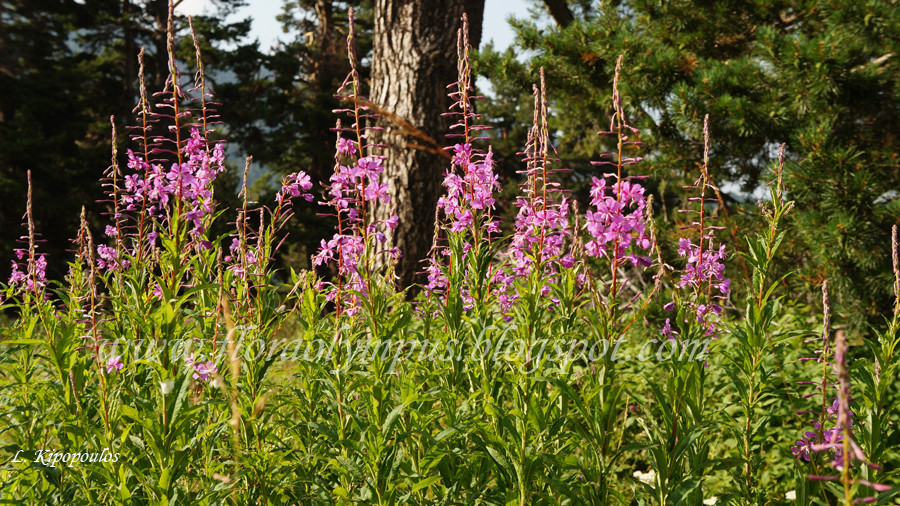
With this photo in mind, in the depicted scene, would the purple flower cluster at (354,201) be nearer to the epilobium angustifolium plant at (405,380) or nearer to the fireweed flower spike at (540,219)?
the epilobium angustifolium plant at (405,380)

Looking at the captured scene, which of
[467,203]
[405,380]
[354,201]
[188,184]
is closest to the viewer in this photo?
[405,380]

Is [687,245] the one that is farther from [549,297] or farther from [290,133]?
[290,133]

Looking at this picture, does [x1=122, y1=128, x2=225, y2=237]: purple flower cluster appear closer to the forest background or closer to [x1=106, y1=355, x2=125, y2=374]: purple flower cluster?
[x1=106, y1=355, x2=125, y2=374]: purple flower cluster

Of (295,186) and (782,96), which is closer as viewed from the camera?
(295,186)

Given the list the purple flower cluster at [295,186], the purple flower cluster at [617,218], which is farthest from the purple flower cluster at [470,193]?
the purple flower cluster at [295,186]

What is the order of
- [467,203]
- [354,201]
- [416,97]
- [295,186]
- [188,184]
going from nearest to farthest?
[354,201]
[188,184]
[467,203]
[295,186]
[416,97]

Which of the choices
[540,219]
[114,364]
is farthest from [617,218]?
[114,364]

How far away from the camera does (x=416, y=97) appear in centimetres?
565

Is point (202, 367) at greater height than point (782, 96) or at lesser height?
lesser

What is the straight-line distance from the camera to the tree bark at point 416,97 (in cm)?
556

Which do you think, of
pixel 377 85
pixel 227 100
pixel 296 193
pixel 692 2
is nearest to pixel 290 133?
pixel 227 100

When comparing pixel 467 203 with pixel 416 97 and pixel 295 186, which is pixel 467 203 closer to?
pixel 295 186
